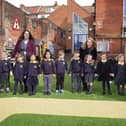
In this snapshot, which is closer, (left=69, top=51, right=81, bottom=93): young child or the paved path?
the paved path

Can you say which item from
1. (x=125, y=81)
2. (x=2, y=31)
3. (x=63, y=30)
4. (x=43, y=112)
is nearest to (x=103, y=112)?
(x=43, y=112)

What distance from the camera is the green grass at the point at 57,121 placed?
10188 mm

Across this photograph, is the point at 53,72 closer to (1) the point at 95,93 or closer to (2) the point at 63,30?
(1) the point at 95,93

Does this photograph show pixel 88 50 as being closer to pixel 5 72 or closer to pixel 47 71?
pixel 47 71

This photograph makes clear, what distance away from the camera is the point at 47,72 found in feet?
47.1

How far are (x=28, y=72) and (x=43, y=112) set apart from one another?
10.0 feet

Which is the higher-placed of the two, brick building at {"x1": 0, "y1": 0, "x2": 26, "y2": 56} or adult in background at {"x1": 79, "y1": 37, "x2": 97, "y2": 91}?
brick building at {"x1": 0, "y1": 0, "x2": 26, "y2": 56}

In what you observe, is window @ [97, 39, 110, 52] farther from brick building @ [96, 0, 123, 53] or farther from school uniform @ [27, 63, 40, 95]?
school uniform @ [27, 63, 40, 95]

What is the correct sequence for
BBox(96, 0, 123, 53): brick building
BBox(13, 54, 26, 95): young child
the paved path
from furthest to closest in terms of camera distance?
BBox(96, 0, 123, 53): brick building
BBox(13, 54, 26, 95): young child
the paved path

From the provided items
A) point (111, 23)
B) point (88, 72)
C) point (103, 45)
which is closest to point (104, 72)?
point (88, 72)

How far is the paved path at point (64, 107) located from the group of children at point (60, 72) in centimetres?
202

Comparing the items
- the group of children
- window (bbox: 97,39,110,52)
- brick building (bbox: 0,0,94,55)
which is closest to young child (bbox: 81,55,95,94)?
the group of children

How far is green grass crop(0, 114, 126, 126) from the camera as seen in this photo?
10.2 metres

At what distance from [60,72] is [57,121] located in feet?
14.8
